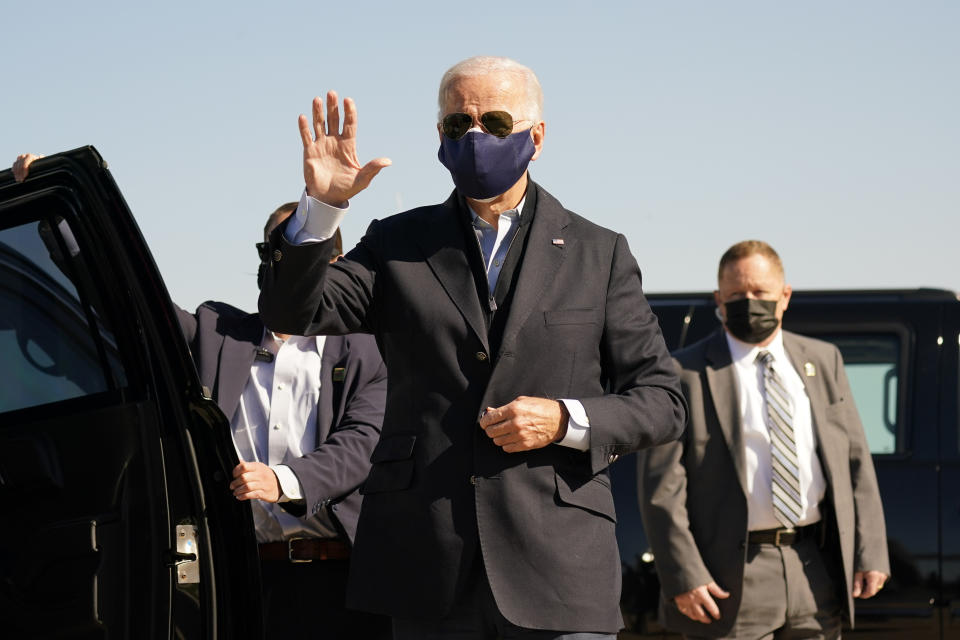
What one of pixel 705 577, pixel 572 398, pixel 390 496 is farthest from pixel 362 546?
pixel 705 577

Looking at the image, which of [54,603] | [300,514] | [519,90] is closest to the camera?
[54,603]

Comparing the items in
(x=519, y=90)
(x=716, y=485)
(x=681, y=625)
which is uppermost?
(x=519, y=90)

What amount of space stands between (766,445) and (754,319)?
0.50m

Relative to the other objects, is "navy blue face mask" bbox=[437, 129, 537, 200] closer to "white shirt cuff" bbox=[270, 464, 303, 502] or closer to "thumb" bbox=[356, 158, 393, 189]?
"thumb" bbox=[356, 158, 393, 189]

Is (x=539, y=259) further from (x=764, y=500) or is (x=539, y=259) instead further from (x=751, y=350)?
(x=751, y=350)

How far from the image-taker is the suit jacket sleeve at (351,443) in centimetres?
377

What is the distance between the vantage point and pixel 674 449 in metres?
5.10

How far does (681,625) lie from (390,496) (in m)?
2.39

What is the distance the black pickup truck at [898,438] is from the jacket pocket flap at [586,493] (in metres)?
2.82

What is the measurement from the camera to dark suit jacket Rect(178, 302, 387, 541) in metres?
3.84

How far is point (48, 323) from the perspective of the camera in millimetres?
2871

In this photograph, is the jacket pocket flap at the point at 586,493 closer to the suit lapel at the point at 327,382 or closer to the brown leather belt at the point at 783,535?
the suit lapel at the point at 327,382

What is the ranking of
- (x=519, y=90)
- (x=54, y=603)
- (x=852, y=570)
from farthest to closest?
(x=852, y=570) < (x=519, y=90) < (x=54, y=603)

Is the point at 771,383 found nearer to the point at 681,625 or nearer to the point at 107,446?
the point at 681,625
